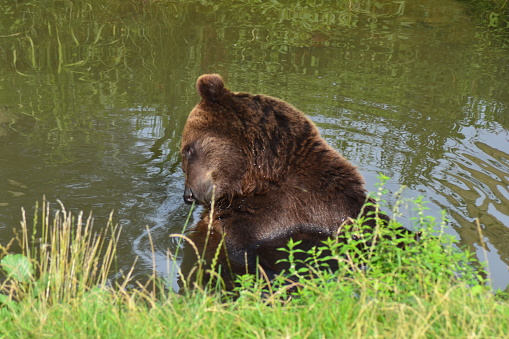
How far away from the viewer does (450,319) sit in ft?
11.4

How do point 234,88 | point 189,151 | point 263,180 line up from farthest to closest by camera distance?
1. point 234,88
2. point 189,151
3. point 263,180

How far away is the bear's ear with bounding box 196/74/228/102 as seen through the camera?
572cm

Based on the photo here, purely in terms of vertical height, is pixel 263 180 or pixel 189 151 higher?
pixel 189 151

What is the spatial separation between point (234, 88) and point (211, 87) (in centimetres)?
430

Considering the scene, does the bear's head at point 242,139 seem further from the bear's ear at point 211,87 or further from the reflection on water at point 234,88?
the reflection on water at point 234,88

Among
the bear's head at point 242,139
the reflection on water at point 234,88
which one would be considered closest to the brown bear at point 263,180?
the bear's head at point 242,139

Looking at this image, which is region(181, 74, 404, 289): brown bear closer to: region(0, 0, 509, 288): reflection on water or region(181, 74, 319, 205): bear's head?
region(181, 74, 319, 205): bear's head

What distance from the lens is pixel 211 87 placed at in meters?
5.77

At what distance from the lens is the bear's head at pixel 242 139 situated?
570cm

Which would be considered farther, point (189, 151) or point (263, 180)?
point (189, 151)

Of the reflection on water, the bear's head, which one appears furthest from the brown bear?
the reflection on water

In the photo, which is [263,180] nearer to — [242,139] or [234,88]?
[242,139]

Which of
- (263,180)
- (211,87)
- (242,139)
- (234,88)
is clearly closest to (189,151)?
(242,139)

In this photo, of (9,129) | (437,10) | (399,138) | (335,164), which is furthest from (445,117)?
(437,10)
